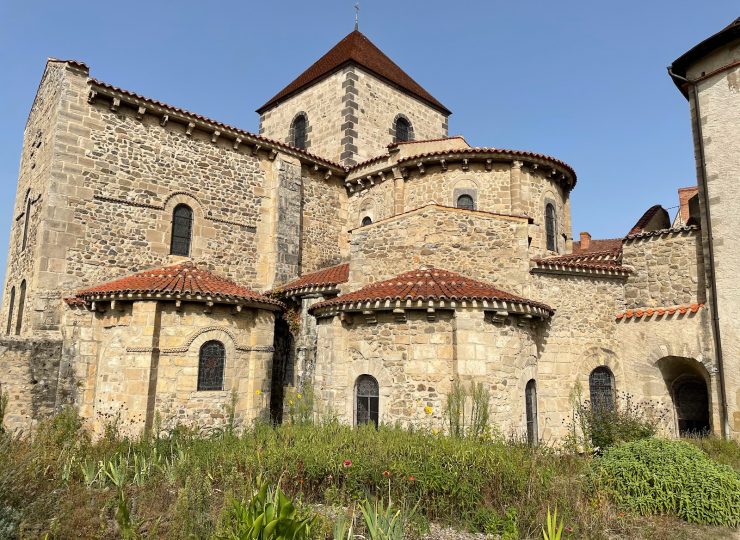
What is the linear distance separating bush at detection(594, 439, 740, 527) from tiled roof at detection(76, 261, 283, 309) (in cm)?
858

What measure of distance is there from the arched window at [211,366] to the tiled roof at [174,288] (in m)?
1.25

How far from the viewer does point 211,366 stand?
12.4 meters

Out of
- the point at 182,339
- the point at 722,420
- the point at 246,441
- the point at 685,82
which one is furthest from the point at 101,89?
the point at 722,420

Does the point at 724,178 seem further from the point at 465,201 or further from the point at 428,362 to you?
the point at 428,362

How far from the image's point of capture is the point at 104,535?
559 centimetres

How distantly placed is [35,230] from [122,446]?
7389mm

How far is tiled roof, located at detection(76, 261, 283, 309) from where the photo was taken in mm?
11609

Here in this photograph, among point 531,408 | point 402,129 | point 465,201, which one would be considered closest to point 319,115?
point 402,129

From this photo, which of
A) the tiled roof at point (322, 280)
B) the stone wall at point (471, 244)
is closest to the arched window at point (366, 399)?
the stone wall at point (471, 244)

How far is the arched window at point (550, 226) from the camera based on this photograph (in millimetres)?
15645

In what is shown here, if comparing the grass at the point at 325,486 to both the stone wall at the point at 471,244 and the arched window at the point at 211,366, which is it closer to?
the arched window at the point at 211,366

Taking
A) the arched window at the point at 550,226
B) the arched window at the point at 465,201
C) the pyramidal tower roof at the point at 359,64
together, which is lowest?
the arched window at the point at 550,226

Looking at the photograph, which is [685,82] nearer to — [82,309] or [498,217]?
[498,217]

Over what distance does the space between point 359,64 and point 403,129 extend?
3.50 meters
